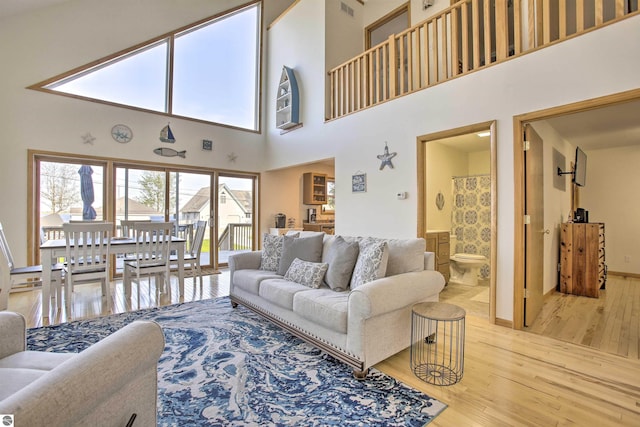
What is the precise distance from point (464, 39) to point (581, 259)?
3.30 m

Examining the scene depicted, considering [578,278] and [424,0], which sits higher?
[424,0]

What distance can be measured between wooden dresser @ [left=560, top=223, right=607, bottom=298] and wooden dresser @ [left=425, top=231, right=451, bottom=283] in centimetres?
154

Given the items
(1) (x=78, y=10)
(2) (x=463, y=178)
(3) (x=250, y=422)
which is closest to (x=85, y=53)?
(1) (x=78, y=10)

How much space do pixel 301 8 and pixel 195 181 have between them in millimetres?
3831

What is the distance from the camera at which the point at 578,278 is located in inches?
164

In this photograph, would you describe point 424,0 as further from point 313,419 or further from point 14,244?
point 14,244

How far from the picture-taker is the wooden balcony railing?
9.18 ft

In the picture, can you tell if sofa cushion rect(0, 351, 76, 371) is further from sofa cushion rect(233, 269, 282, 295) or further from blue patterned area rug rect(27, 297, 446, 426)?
sofa cushion rect(233, 269, 282, 295)

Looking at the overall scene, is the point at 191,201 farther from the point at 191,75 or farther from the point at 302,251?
the point at 302,251

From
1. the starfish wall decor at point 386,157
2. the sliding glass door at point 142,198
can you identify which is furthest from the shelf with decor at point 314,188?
the starfish wall decor at point 386,157

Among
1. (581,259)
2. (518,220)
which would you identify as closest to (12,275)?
(518,220)

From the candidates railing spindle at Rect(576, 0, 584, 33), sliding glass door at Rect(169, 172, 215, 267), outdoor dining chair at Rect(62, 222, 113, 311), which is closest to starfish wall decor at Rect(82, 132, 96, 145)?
sliding glass door at Rect(169, 172, 215, 267)

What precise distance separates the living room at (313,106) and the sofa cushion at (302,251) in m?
1.38

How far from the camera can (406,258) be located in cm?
257
